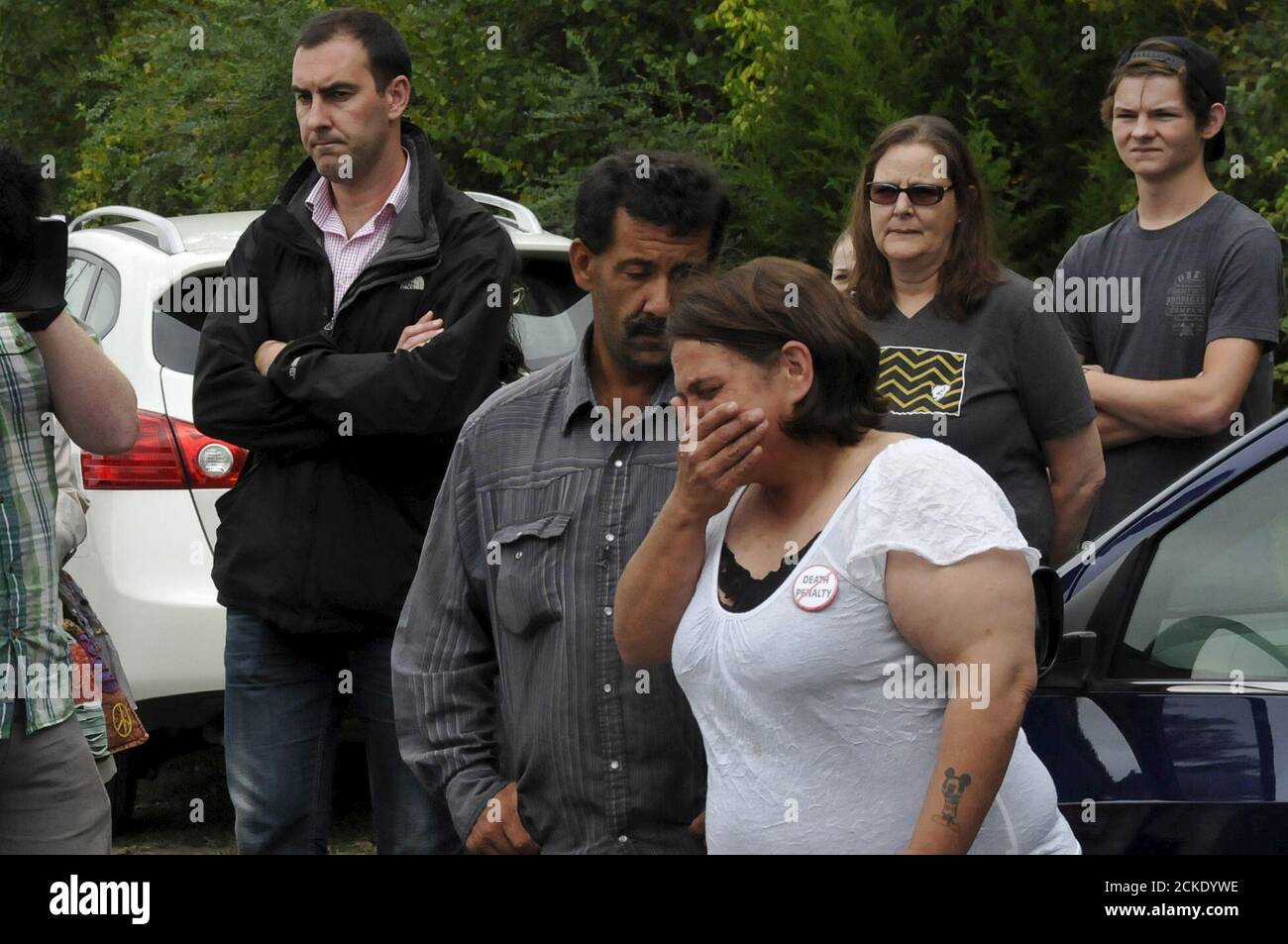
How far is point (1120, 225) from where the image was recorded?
498 cm

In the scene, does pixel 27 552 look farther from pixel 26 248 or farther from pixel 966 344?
pixel 966 344

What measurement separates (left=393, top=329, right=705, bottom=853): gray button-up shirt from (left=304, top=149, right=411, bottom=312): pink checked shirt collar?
1025 mm

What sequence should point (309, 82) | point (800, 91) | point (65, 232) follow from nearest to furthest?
point (65, 232) → point (309, 82) → point (800, 91)

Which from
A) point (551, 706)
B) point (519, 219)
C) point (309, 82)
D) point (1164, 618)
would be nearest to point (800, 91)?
point (519, 219)

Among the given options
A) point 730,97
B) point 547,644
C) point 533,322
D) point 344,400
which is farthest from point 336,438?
point 730,97

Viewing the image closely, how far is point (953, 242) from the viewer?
4320 millimetres

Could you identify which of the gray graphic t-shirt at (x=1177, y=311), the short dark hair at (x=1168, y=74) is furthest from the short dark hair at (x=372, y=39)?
the short dark hair at (x=1168, y=74)

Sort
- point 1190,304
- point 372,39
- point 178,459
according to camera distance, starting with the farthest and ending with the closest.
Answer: point 178,459 → point 1190,304 → point 372,39

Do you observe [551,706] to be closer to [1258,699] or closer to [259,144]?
[1258,699]

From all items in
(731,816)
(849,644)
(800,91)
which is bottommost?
(731,816)

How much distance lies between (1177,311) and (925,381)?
3.05ft

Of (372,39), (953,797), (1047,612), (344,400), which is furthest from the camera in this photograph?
(372,39)

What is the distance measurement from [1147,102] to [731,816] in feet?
8.85

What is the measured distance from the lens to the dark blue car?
350cm
